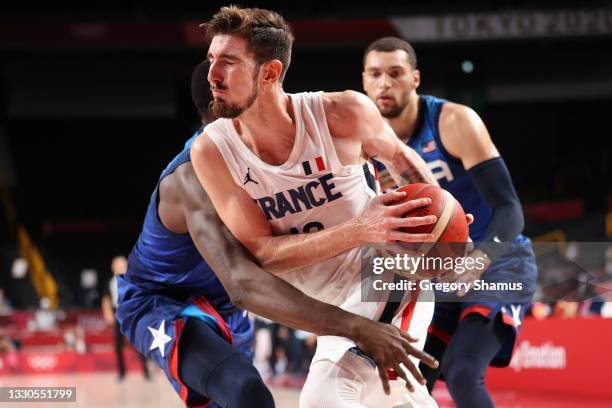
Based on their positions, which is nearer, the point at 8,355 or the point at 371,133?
the point at 371,133

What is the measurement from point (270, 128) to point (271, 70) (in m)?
0.21

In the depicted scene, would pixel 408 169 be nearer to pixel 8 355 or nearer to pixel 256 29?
pixel 256 29

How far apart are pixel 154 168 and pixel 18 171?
3592mm

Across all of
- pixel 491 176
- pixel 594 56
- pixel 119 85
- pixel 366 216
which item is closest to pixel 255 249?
pixel 366 216

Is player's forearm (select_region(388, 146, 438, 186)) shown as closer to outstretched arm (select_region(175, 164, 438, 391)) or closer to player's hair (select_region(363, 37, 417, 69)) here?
outstretched arm (select_region(175, 164, 438, 391))

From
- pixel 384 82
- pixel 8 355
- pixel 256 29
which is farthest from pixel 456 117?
pixel 8 355

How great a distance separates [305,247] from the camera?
9.43 feet

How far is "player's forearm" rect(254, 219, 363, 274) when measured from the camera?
2.80 m

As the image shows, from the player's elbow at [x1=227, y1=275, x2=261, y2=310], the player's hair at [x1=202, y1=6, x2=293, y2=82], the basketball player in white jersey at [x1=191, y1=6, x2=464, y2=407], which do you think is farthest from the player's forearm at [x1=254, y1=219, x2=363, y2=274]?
the player's hair at [x1=202, y1=6, x2=293, y2=82]

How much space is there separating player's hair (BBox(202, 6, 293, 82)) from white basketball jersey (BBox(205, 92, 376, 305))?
0.65 ft

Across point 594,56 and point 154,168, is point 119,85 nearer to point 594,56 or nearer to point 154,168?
point 154,168

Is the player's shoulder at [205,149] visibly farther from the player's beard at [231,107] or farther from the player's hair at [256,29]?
the player's hair at [256,29]

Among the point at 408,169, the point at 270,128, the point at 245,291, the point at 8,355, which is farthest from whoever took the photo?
the point at 8,355

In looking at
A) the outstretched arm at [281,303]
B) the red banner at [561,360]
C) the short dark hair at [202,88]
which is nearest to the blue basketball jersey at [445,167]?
the short dark hair at [202,88]
